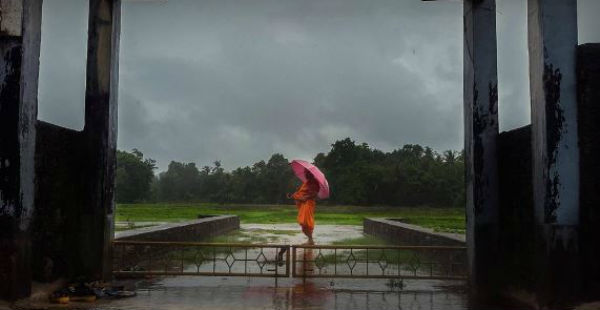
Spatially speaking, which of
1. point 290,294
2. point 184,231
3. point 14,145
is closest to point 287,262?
point 290,294

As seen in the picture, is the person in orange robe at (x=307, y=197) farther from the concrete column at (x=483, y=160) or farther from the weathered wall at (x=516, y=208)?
the weathered wall at (x=516, y=208)

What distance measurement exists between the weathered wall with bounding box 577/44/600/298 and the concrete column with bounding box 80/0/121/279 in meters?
6.19

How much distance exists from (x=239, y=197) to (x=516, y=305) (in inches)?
1954

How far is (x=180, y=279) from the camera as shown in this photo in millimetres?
9641

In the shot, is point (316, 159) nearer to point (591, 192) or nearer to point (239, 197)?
point (239, 197)

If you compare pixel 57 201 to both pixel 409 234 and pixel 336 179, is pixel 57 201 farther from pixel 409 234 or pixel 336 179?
pixel 336 179

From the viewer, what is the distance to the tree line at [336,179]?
141 ft

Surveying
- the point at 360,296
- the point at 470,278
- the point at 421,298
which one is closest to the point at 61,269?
the point at 360,296

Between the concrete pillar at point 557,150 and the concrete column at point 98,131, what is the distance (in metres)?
5.78

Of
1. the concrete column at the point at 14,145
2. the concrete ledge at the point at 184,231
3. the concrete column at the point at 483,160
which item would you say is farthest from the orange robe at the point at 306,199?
the concrete column at the point at 14,145

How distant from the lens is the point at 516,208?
732cm

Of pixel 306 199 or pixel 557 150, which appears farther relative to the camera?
pixel 306 199

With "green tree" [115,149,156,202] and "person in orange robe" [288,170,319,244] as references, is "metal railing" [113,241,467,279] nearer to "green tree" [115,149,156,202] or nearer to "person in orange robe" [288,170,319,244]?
"person in orange robe" [288,170,319,244]

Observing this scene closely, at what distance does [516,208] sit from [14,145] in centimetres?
583
